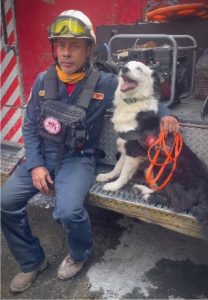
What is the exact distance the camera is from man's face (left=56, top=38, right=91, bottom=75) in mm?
2902

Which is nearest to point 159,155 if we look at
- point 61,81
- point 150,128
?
point 150,128

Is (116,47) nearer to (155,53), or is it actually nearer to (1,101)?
(155,53)

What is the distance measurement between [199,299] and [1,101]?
3553 millimetres

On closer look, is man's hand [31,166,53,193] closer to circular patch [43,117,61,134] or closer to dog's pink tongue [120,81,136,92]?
circular patch [43,117,61,134]

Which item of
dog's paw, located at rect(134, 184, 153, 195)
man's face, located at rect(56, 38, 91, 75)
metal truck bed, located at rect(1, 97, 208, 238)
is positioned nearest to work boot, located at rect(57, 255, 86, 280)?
metal truck bed, located at rect(1, 97, 208, 238)

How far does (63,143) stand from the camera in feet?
9.67

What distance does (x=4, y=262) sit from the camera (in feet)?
10.5

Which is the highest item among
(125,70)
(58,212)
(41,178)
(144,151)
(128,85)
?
(125,70)

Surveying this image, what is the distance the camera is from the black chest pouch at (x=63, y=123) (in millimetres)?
2879

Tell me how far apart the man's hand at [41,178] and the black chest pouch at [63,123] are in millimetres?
278

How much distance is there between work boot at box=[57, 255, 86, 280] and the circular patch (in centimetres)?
107

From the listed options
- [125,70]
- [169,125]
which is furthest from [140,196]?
[125,70]

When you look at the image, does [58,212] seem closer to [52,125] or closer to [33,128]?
[52,125]

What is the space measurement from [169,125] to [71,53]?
0.99 m
